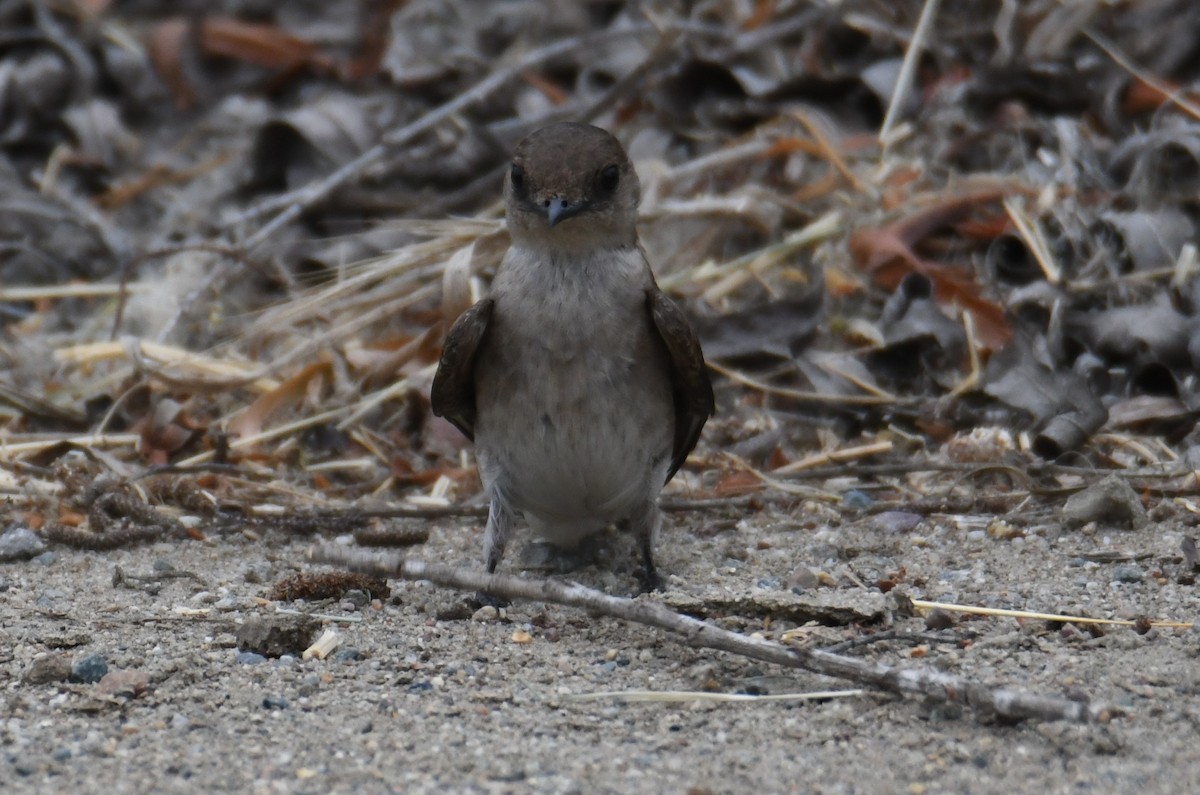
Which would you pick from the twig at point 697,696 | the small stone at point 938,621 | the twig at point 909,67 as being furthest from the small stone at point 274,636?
the twig at point 909,67

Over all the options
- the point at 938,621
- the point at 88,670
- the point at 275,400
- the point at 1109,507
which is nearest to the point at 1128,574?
the point at 1109,507

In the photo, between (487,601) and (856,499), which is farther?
(856,499)

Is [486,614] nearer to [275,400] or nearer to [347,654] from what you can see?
[347,654]

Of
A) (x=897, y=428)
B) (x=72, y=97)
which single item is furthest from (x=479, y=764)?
A: (x=72, y=97)

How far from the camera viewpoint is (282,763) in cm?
395

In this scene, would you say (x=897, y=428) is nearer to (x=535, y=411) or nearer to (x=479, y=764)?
(x=535, y=411)

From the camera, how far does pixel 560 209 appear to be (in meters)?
5.55

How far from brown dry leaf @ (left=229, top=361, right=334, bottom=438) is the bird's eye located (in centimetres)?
236

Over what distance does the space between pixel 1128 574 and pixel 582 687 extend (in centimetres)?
193

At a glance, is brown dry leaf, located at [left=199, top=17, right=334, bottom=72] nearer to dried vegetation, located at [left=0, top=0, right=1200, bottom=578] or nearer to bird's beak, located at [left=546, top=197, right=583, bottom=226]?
dried vegetation, located at [left=0, top=0, right=1200, bottom=578]

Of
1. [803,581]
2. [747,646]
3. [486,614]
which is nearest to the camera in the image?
[747,646]

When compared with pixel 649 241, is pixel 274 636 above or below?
below

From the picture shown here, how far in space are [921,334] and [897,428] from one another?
21.1 inches

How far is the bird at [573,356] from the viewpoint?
18.5ft
